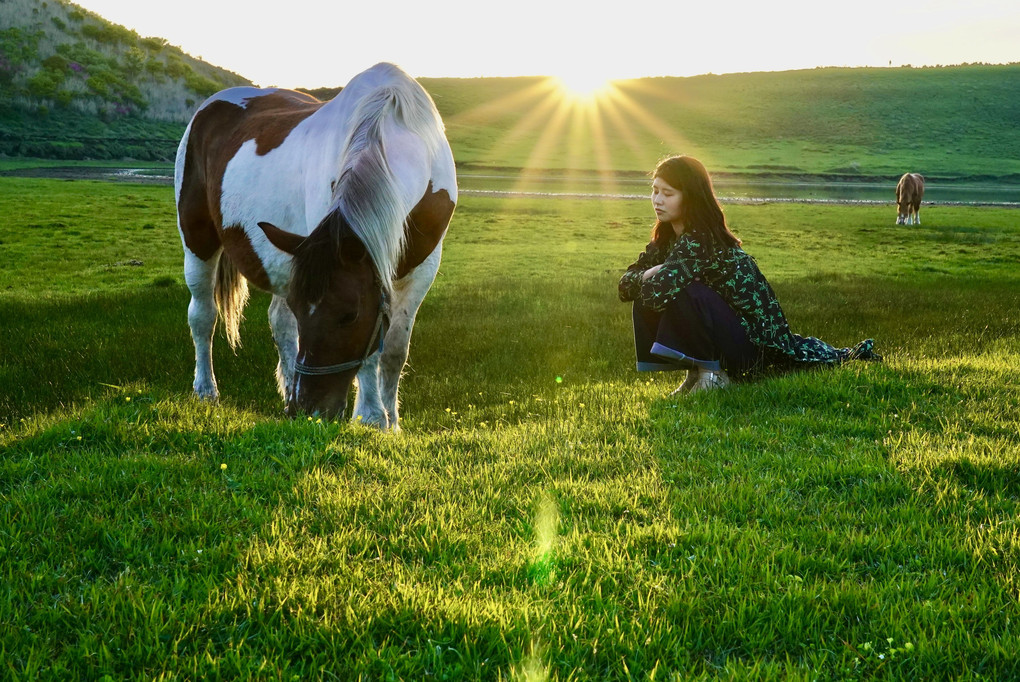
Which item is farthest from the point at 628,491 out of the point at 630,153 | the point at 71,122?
the point at 630,153

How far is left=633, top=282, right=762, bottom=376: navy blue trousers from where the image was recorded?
5.79m

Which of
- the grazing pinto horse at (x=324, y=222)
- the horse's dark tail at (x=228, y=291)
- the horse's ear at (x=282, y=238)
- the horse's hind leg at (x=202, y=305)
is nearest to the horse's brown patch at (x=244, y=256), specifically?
the grazing pinto horse at (x=324, y=222)

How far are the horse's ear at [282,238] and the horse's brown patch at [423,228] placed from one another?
2.74ft

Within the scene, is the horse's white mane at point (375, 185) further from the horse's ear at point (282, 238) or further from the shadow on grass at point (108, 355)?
the shadow on grass at point (108, 355)

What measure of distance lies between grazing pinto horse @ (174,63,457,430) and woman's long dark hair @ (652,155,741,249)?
183 centimetres

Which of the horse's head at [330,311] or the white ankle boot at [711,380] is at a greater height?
the horse's head at [330,311]

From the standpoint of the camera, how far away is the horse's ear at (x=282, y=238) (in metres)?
4.38

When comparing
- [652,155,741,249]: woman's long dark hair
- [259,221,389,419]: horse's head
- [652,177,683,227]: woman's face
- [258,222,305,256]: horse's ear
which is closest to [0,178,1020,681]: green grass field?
Result: [259,221,389,419]: horse's head

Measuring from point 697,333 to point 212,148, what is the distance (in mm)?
4779

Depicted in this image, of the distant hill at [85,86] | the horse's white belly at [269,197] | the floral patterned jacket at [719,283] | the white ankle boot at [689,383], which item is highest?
the distant hill at [85,86]

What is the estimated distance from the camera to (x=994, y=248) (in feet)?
65.0

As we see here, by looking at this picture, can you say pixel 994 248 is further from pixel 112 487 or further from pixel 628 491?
pixel 112 487

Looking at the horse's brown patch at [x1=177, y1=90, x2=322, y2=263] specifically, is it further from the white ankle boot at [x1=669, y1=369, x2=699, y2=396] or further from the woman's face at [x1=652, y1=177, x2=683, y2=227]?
the white ankle boot at [x1=669, y1=369, x2=699, y2=396]

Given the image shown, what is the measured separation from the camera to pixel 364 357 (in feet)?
15.6
